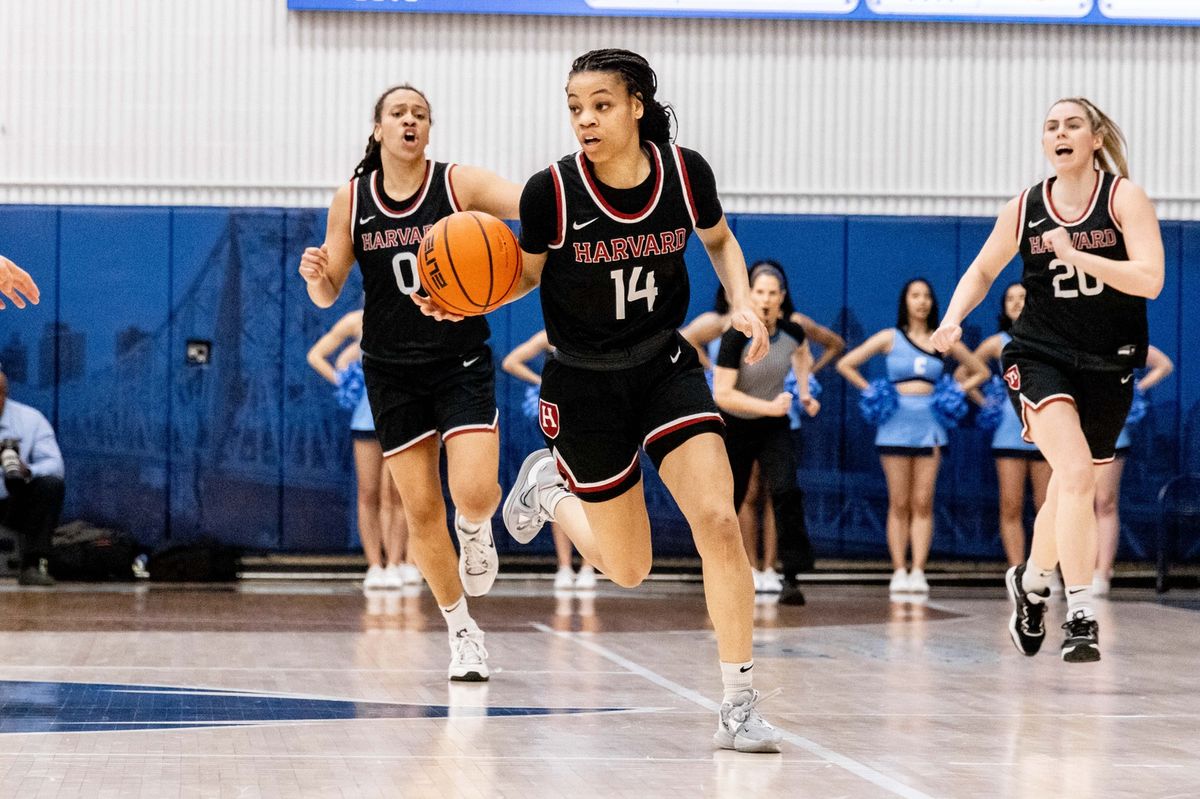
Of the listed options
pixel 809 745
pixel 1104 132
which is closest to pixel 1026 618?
pixel 1104 132

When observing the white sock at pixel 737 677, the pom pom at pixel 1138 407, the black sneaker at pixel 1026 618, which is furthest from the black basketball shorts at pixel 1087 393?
the pom pom at pixel 1138 407

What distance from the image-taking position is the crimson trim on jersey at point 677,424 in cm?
485

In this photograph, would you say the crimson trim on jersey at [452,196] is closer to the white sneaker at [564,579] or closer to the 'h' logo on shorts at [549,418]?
the 'h' logo on shorts at [549,418]

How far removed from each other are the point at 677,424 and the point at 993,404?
7815mm

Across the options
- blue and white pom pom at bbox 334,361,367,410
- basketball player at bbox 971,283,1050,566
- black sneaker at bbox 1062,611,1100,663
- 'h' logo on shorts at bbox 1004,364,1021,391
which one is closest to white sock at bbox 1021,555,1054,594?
black sneaker at bbox 1062,611,1100,663

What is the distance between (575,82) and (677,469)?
3.98ft

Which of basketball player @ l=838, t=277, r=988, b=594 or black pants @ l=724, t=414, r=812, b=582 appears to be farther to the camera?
basketball player @ l=838, t=277, r=988, b=594

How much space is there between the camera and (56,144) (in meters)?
12.9

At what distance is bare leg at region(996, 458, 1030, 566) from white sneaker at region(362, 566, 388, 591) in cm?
445

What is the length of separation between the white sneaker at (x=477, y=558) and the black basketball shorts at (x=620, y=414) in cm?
129

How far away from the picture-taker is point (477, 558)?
21.1 feet

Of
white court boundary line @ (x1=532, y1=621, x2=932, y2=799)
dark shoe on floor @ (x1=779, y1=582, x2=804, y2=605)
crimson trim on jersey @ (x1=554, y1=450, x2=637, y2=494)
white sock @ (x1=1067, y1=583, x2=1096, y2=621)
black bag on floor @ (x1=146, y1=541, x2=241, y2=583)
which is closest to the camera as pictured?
white court boundary line @ (x1=532, y1=621, x2=932, y2=799)

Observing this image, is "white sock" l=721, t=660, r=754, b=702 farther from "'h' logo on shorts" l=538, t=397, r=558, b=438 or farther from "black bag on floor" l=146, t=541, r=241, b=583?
"black bag on floor" l=146, t=541, r=241, b=583

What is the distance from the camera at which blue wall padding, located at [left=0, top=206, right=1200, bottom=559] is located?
12.5m
